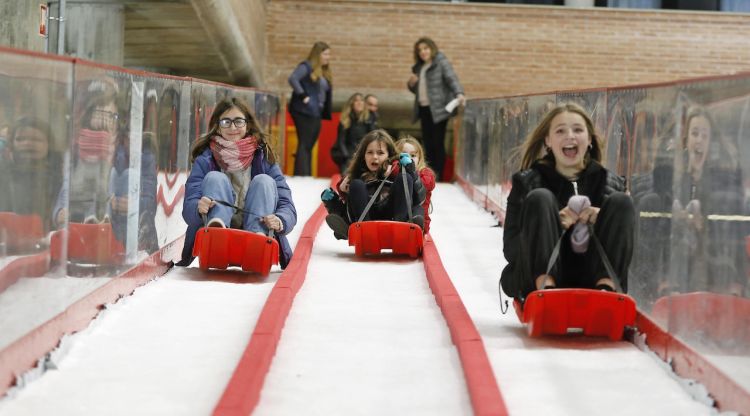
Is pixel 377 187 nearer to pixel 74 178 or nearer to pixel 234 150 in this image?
pixel 234 150

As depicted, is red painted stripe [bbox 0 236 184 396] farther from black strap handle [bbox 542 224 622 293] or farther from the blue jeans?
black strap handle [bbox 542 224 622 293]

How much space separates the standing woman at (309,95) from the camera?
41.0 feet

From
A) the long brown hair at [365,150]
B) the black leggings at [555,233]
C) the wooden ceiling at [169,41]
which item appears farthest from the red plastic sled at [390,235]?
the wooden ceiling at [169,41]

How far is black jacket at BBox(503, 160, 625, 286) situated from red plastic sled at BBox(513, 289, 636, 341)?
283 millimetres

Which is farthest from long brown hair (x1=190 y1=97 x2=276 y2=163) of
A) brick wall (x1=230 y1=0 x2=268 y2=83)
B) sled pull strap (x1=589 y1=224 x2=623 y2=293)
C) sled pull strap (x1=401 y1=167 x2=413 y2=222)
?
brick wall (x1=230 y1=0 x2=268 y2=83)

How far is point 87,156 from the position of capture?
4285mm

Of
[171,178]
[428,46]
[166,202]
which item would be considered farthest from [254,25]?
[166,202]

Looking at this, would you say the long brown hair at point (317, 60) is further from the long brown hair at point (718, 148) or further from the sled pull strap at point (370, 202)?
the long brown hair at point (718, 148)

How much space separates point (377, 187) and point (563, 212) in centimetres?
252

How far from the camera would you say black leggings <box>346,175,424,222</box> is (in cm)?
655

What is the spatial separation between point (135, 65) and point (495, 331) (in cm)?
1071

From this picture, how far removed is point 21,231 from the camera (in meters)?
3.52

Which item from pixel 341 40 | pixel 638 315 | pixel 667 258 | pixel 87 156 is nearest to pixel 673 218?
pixel 667 258

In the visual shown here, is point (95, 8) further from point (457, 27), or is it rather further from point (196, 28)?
point (457, 27)
